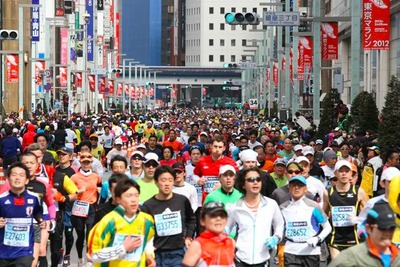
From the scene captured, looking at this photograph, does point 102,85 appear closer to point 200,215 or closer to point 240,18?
point 240,18

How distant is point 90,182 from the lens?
16.1 meters

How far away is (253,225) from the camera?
35.6 ft

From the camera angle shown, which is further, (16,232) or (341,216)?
(341,216)

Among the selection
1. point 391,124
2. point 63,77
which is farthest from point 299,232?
point 63,77

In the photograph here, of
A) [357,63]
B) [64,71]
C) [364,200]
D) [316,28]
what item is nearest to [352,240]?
[364,200]

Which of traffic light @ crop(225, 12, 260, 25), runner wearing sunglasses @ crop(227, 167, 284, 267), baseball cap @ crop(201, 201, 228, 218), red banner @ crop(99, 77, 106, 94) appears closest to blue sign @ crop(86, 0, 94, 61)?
red banner @ crop(99, 77, 106, 94)

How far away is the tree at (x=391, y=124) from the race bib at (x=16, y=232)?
11550 millimetres

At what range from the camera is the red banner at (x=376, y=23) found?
104 feet

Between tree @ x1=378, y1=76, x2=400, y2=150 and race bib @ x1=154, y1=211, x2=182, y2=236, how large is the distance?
10816 mm

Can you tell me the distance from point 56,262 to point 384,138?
881 cm

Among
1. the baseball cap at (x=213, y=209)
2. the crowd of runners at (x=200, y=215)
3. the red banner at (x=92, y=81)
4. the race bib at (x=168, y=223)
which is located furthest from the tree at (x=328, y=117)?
the red banner at (x=92, y=81)

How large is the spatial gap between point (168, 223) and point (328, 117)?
24.9m

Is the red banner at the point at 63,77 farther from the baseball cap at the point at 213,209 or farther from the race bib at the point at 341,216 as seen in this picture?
the baseball cap at the point at 213,209

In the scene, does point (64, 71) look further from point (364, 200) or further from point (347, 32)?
point (364, 200)
